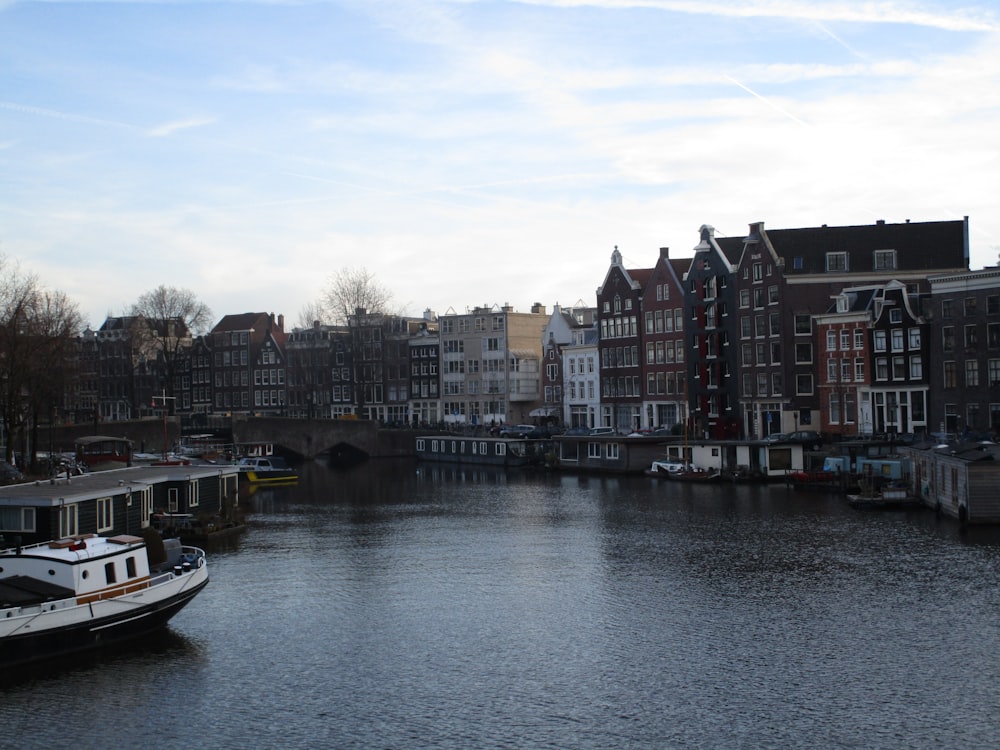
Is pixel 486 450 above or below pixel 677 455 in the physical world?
above

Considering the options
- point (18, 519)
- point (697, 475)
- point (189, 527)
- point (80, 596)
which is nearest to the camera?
point (80, 596)

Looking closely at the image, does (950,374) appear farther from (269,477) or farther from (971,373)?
(269,477)

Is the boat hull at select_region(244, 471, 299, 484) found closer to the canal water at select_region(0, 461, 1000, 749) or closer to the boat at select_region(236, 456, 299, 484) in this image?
the boat at select_region(236, 456, 299, 484)

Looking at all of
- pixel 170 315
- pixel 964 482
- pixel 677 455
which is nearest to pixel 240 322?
pixel 170 315

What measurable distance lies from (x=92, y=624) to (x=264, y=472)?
201 feet

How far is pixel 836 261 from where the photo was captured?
92.9 m

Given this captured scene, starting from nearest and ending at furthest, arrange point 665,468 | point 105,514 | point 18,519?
point 18,519, point 105,514, point 665,468

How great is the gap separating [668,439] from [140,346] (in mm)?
77406

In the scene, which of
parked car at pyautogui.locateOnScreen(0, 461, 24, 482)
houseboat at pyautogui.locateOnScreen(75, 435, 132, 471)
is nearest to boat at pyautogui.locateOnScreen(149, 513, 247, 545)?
parked car at pyautogui.locateOnScreen(0, 461, 24, 482)

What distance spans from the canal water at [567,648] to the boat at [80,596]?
747 mm

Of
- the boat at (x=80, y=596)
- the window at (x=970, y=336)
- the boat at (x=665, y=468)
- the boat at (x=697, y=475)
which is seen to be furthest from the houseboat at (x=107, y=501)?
the window at (x=970, y=336)

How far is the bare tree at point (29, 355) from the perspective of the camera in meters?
67.9

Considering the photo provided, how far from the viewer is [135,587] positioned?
36.2 metres

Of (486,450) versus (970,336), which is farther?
(486,450)
